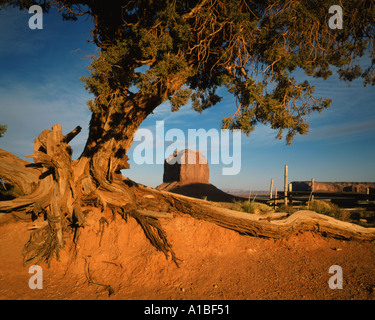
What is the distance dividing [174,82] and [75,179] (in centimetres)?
397

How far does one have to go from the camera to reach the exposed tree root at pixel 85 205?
5.34 metres

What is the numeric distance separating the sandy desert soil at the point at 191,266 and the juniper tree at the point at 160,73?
0.49 meters

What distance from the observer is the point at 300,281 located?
166 inches

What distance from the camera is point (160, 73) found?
5.06m

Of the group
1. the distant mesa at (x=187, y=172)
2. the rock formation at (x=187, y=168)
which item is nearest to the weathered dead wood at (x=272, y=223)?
the distant mesa at (x=187, y=172)

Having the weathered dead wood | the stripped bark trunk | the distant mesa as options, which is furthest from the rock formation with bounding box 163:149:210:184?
the weathered dead wood

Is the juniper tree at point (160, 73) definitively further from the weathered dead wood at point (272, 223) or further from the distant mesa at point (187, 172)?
the distant mesa at point (187, 172)

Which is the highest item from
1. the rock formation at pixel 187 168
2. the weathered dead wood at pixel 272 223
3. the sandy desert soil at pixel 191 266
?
the rock formation at pixel 187 168

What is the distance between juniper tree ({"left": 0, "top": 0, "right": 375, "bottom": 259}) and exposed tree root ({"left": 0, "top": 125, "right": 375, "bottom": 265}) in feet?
0.11

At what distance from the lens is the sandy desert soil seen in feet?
13.0

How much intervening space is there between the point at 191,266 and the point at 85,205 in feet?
11.8

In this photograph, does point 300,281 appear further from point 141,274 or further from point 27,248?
point 27,248

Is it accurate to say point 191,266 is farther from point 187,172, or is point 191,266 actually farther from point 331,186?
point 331,186
